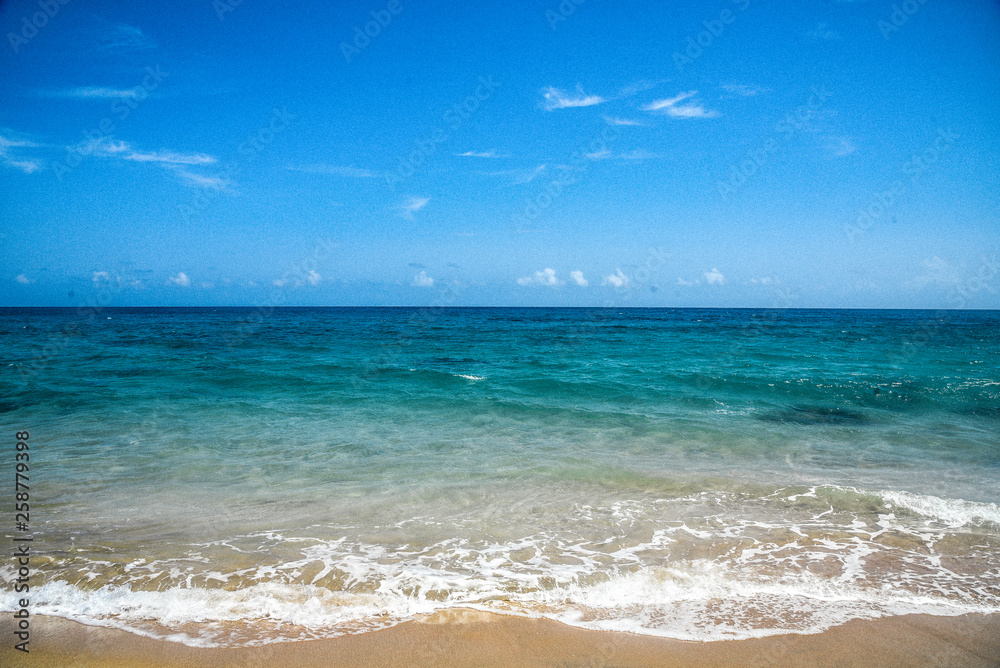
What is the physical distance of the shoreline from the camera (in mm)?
3145

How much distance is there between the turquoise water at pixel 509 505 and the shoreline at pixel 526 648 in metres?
0.14

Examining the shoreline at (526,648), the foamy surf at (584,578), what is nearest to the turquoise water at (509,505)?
the foamy surf at (584,578)

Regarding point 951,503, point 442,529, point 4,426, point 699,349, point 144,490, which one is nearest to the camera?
point 442,529

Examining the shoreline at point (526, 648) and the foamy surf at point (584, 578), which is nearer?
the shoreline at point (526, 648)

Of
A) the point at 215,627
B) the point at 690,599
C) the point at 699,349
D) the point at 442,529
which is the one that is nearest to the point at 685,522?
the point at 690,599

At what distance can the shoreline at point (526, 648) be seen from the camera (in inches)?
124

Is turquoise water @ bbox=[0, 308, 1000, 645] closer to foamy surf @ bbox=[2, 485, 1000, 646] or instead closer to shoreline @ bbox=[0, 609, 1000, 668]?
foamy surf @ bbox=[2, 485, 1000, 646]

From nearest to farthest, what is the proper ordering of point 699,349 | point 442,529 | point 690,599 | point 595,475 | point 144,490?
1. point 690,599
2. point 442,529
3. point 144,490
4. point 595,475
5. point 699,349

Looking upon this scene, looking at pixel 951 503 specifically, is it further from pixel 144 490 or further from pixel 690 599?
pixel 144 490

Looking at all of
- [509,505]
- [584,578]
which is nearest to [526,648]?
[584,578]

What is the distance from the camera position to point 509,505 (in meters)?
5.82

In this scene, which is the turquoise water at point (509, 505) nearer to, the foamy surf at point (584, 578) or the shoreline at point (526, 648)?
the foamy surf at point (584, 578)

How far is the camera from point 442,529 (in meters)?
5.16

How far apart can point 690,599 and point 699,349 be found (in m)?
22.2
